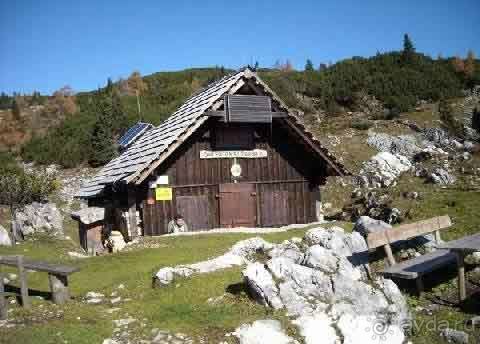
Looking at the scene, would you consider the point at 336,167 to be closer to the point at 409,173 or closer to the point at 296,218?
the point at 296,218

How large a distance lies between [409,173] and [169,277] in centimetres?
2107

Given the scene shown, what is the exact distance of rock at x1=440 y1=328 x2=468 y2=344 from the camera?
8055 millimetres

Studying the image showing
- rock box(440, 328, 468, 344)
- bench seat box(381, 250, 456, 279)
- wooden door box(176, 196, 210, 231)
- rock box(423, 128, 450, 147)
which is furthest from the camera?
rock box(423, 128, 450, 147)

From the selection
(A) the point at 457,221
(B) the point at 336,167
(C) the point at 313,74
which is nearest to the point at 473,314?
(A) the point at 457,221

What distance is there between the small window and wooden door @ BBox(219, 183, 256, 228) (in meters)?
1.57

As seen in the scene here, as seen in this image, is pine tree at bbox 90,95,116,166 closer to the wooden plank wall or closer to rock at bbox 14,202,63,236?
rock at bbox 14,202,63,236

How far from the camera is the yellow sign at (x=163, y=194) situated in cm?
1770

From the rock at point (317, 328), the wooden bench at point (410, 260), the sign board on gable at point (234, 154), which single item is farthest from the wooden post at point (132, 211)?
the rock at point (317, 328)

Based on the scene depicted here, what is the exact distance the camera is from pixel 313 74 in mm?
57469

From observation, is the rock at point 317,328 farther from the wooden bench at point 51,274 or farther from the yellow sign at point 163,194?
the yellow sign at point 163,194

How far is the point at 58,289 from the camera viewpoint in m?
9.96

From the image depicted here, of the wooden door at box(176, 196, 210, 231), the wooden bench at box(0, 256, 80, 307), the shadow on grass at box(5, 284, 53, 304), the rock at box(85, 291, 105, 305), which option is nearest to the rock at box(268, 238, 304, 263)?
the rock at box(85, 291, 105, 305)

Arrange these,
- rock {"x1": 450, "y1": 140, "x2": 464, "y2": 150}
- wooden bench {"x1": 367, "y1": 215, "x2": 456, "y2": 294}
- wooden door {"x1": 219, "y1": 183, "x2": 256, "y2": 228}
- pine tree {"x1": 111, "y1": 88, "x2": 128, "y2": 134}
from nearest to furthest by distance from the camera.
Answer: wooden bench {"x1": 367, "y1": 215, "x2": 456, "y2": 294} < wooden door {"x1": 219, "y1": 183, "x2": 256, "y2": 228} < rock {"x1": 450, "y1": 140, "x2": 464, "y2": 150} < pine tree {"x1": 111, "y1": 88, "x2": 128, "y2": 134}

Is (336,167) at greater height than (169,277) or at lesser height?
greater
